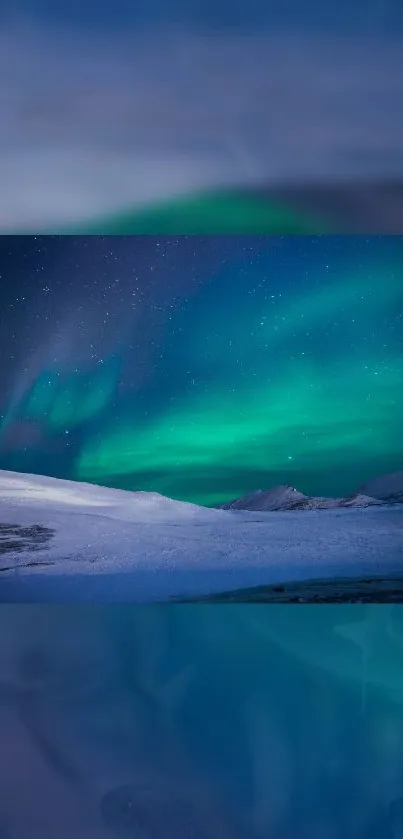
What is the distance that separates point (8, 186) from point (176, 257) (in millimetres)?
770

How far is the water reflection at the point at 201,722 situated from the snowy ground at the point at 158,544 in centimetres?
12

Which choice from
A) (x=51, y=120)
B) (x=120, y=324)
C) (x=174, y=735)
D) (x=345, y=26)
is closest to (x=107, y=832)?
(x=174, y=735)

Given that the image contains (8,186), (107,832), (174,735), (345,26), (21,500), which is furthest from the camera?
(21,500)

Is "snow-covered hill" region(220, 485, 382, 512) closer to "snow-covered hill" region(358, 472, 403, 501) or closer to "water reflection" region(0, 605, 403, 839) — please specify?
"snow-covered hill" region(358, 472, 403, 501)

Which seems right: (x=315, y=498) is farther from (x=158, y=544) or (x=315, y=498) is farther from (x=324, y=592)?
(x=158, y=544)

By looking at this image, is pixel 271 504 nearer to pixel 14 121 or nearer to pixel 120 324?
pixel 120 324

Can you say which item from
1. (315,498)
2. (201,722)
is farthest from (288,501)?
(201,722)

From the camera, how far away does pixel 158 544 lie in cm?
329

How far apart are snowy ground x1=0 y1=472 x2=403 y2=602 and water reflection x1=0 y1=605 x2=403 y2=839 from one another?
0.38 ft

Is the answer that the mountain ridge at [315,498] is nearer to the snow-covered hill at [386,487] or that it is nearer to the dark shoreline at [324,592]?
the snow-covered hill at [386,487]

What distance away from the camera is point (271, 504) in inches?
132

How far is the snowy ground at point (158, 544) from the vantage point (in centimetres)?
325

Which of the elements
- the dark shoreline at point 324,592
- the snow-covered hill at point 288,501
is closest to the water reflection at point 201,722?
the dark shoreline at point 324,592

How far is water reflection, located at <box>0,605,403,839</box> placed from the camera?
8.95 feet
